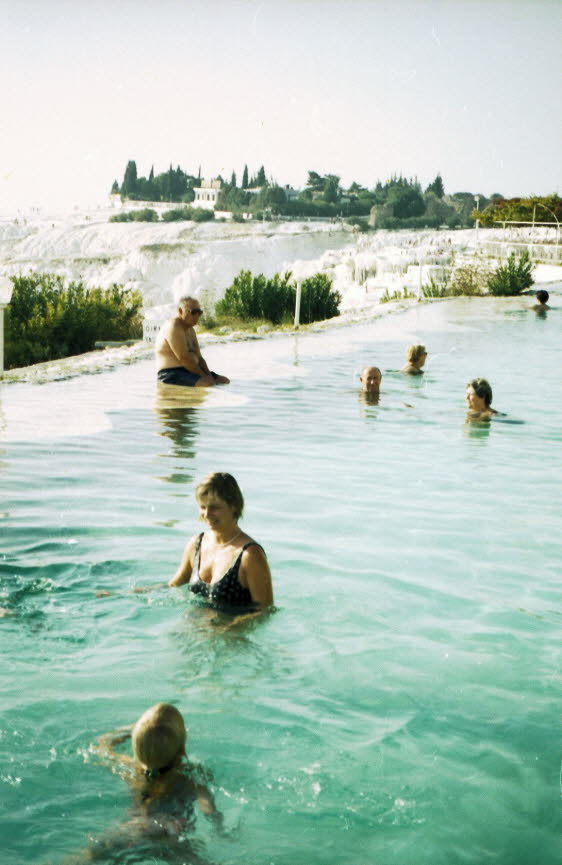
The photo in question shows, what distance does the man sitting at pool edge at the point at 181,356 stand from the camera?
1135 cm

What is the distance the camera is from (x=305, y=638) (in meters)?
4.99

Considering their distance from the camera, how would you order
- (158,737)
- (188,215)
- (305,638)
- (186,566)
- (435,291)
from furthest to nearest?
(188,215)
(435,291)
(186,566)
(305,638)
(158,737)

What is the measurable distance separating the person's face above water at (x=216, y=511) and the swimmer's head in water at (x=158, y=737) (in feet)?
4.65

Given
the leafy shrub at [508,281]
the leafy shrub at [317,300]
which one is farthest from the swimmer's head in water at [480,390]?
the leafy shrub at [508,281]

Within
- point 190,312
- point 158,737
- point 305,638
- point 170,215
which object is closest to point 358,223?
point 170,215

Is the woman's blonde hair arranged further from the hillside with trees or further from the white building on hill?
the white building on hill

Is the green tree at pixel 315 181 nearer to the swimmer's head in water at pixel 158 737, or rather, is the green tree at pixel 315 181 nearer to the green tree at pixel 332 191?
the green tree at pixel 332 191

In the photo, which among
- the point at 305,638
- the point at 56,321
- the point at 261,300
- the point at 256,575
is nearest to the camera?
the point at 256,575

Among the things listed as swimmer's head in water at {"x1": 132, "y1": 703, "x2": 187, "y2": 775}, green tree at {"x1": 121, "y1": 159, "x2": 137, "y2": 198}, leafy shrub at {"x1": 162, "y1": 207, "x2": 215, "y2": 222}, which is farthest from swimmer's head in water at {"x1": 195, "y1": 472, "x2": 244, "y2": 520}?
green tree at {"x1": 121, "y1": 159, "x2": 137, "y2": 198}

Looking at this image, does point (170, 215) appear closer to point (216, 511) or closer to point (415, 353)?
point (415, 353)

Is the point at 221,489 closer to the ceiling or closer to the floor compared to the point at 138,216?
closer to the floor

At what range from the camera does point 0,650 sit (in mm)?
4633

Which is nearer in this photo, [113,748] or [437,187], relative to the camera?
[113,748]

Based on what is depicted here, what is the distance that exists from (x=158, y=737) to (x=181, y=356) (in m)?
8.57
